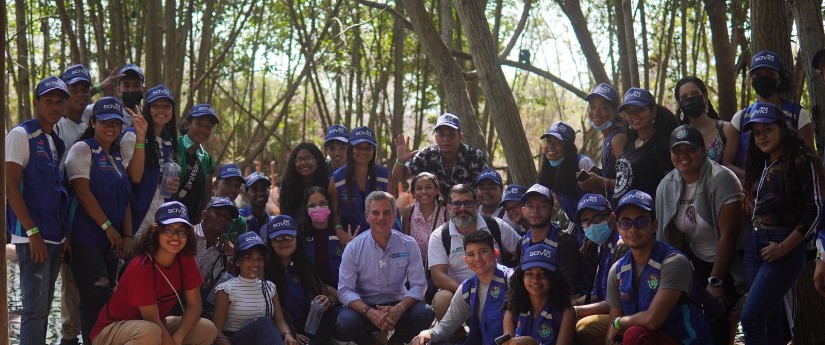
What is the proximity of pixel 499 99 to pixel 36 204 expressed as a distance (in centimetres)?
468

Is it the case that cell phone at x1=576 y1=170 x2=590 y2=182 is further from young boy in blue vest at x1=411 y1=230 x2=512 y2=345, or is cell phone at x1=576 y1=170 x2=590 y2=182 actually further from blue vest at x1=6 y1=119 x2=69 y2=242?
blue vest at x1=6 y1=119 x2=69 y2=242

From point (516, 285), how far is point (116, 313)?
2.81 m

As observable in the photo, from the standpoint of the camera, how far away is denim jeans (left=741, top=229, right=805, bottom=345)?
5973 mm

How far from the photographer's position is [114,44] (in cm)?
1416

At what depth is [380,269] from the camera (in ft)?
26.5

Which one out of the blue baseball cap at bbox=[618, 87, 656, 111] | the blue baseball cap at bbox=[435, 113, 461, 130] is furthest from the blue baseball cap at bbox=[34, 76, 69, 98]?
the blue baseball cap at bbox=[618, 87, 656, 111]

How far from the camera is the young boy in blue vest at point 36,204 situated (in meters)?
6.65

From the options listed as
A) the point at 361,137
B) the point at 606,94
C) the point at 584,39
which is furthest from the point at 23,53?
the point at 606,94

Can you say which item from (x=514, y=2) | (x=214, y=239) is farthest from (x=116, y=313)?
(x=514, y=2)

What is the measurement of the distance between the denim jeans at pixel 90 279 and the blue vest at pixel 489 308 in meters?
2.67

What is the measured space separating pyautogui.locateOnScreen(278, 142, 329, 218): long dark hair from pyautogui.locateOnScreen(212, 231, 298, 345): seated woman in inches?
38.9

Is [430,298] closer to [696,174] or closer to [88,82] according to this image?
[696,174]

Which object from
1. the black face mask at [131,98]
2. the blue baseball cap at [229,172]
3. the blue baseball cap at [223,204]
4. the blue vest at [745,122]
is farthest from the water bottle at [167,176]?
the blue vest at [745,122]

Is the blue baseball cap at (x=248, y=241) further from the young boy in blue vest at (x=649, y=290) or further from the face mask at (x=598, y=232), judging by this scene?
the young boy in blue vest at (x=649, y=290)
